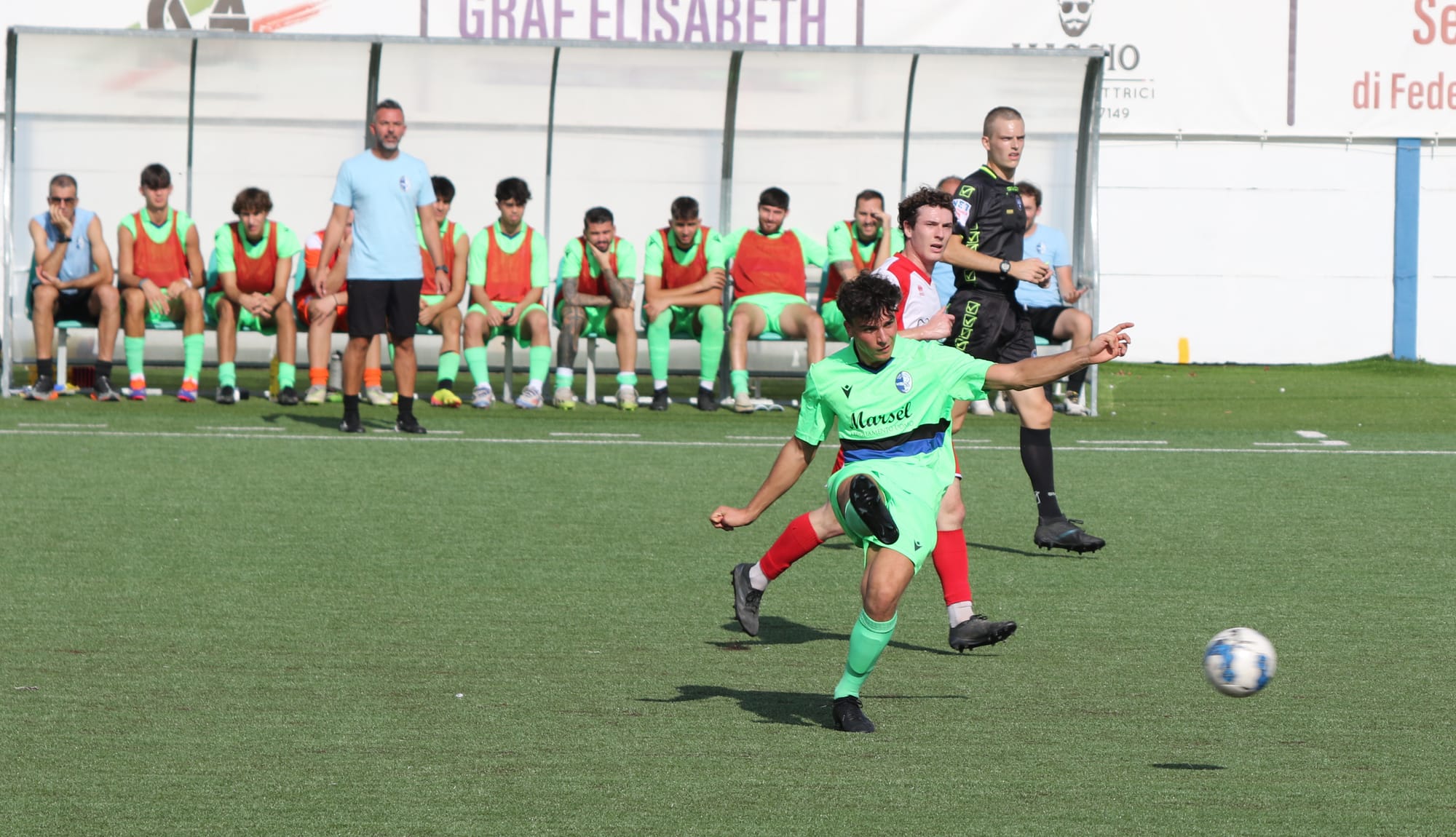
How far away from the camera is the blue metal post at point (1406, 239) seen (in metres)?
21.3

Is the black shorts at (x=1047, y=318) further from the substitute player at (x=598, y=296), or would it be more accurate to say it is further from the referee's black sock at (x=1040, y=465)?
the referee's black sock at (x=1040, y=465)

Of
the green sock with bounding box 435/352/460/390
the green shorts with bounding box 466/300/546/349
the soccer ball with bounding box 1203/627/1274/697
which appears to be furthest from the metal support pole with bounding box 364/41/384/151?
the soccer ball with bounding box 1203/627/1274/697

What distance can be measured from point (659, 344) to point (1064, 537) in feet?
23.2

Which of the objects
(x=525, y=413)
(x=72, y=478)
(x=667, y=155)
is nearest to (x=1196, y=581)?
(x=72, y=478)

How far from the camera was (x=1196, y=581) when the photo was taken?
7.42 m

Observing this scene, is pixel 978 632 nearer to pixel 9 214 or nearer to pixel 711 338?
pixel 711 338

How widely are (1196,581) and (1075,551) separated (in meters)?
0.86

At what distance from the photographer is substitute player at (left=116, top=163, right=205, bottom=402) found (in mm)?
14211

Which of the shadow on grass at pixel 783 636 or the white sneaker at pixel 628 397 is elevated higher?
the white sneaker at pixel 628 397

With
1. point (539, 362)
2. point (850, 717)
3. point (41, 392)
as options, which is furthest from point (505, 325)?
point (850, 717)

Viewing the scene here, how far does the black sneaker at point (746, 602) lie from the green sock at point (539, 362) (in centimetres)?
853

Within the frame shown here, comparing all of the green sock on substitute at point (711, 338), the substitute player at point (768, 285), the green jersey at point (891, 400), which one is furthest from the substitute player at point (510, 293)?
the green jersey at point (891, 400)

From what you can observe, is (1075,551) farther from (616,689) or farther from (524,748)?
(524,748)

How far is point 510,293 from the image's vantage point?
14773 millimetres
